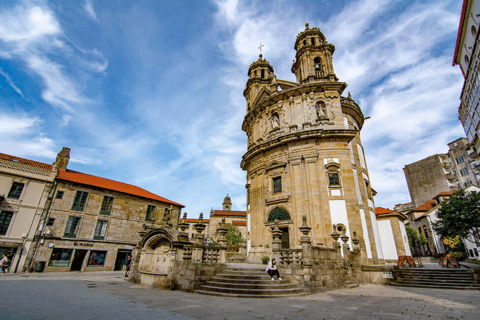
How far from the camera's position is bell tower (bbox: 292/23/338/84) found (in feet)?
80.3

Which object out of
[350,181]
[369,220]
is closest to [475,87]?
[350,181]

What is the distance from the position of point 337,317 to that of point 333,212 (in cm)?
1328

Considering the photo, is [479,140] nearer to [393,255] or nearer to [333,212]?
[393,255]

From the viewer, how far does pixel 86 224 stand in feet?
79.3

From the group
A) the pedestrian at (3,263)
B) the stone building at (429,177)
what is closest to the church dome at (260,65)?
the pedestrian at (3,263)

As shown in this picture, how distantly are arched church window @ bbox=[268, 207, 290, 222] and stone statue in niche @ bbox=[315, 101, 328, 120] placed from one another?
9.56 m

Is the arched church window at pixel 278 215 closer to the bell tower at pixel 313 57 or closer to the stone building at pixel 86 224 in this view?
the stone building at pixel 86 224

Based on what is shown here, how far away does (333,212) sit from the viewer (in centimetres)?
1850

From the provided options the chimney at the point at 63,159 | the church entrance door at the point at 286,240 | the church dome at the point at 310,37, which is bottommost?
the church entrance door at the point at 286,240

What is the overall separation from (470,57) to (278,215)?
20.2m

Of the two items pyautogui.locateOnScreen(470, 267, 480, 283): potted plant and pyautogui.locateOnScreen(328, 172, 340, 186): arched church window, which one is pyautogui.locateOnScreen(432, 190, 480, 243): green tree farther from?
pyautogui.locateOnScreen(328, 172, 340, 186): arched church window

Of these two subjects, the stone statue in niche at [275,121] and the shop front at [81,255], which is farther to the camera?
the stone statue in niche at [275,121]

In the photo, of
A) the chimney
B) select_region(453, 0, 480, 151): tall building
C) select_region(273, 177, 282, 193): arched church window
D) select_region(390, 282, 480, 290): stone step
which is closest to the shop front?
the chimney

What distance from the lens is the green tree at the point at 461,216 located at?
70.5 feet
